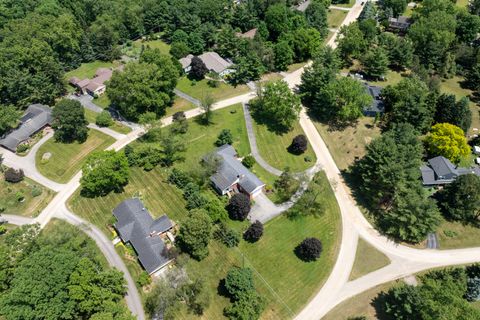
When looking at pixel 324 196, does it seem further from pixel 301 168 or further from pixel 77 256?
pixel 77 256

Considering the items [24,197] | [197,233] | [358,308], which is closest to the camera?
[358,308]

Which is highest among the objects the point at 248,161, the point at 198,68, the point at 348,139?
the point at 198,68

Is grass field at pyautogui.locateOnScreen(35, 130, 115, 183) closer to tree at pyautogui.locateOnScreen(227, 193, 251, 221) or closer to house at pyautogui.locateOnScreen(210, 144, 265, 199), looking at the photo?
house at pyautogui.locateOnScreen(210, 144, 265, 199)

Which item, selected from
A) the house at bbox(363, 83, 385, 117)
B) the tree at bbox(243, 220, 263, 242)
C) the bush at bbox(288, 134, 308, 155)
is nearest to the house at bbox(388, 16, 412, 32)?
the house at bbox(363, 83, 385, 117)

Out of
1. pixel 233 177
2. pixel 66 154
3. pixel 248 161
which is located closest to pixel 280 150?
A: pixel 248 161

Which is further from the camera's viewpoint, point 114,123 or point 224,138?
point 114,123

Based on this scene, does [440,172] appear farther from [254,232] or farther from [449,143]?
[254,232]

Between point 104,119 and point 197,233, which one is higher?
point 197,233

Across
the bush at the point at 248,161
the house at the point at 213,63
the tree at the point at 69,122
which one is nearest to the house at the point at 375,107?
the bush at the point at 248,161
